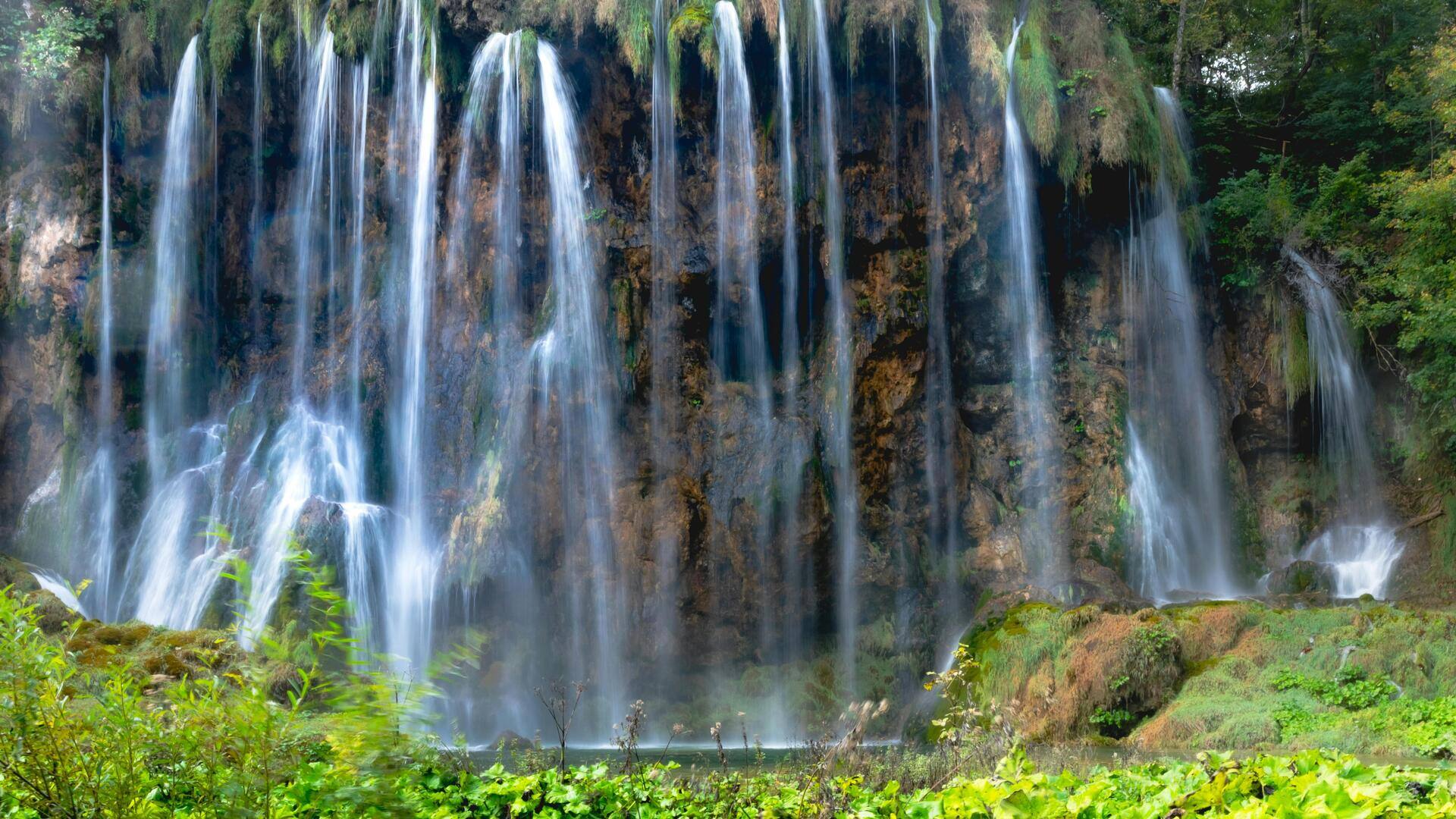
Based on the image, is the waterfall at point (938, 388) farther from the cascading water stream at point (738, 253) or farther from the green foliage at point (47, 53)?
the green foliage at point (47, 53)

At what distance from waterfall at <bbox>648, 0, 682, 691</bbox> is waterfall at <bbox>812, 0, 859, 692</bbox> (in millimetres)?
2495

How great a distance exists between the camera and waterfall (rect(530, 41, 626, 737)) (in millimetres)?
16297

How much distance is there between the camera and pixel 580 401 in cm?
1692

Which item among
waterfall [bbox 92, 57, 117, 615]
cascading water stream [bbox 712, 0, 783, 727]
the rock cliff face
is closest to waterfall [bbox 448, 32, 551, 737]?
the rock cliff face

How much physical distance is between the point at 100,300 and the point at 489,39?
28.6ft

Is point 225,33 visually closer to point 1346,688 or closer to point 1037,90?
point 1037,90

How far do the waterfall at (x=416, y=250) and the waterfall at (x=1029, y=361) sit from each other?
9.77 m

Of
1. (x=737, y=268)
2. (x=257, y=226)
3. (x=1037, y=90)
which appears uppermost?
(x=1037, y=90)

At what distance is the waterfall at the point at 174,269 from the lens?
1919cm

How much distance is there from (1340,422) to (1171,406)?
9.76 ft

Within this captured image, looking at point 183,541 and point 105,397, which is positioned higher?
point 105,397

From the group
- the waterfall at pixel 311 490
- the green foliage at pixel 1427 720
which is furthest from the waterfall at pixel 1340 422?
the waterfall at pixel 311 490

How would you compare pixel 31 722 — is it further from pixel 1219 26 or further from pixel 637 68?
pixel 1219 26

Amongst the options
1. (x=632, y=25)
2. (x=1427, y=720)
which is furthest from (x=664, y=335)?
(x=1427, y=720)
